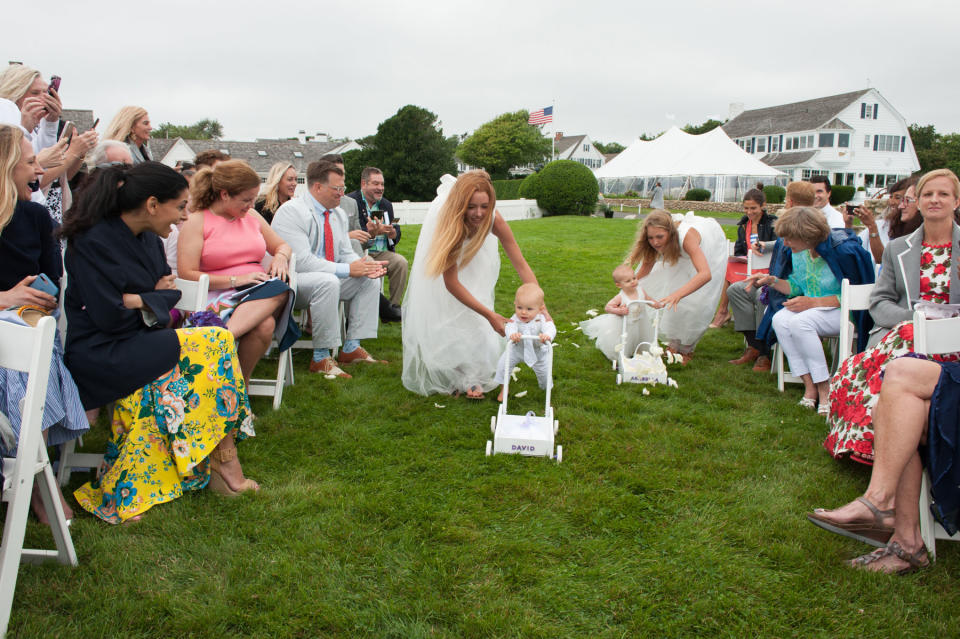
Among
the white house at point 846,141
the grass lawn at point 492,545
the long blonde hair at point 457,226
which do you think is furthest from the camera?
the white house at point 846,141

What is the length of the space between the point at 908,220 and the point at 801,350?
1.57 m

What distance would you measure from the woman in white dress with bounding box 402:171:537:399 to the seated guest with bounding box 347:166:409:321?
2.46m

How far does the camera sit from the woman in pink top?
175 inches

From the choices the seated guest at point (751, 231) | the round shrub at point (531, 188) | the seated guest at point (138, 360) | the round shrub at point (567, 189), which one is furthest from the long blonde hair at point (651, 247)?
the round shrub at point (531, 188)

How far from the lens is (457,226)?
15.6ft

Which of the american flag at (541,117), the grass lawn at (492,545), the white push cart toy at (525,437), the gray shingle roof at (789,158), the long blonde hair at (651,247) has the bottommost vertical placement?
the grass lawn at (492,545)

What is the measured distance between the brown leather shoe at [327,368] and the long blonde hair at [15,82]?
3.09 m

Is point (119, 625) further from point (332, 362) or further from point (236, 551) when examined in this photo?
point (332, 362)

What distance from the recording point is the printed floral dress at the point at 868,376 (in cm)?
356

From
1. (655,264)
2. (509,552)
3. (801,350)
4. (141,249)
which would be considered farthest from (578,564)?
(655,264)

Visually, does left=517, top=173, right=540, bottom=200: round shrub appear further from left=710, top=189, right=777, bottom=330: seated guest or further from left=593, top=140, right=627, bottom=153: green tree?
left=593, top=140, right=627, bottom=153: green tree

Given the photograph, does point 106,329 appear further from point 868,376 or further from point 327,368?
point 868,376

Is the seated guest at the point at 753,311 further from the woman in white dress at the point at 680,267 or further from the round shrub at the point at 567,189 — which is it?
the round shrub at the point at 567,189

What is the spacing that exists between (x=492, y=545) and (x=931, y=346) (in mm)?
2349
